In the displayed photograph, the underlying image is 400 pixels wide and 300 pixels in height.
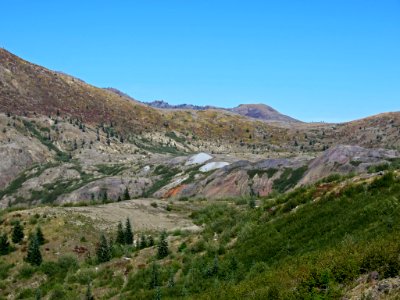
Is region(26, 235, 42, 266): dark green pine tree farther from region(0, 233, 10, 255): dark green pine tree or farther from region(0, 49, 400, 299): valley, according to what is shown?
region(0, 233, 10, 255): dark green pine tree

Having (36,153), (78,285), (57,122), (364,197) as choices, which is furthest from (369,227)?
(57,122)

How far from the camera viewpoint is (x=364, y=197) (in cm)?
1998

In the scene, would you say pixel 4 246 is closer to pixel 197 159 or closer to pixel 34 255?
pixel 34 255

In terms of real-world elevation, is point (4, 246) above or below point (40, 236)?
below

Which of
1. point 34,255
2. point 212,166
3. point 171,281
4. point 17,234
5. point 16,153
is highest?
point 16,153

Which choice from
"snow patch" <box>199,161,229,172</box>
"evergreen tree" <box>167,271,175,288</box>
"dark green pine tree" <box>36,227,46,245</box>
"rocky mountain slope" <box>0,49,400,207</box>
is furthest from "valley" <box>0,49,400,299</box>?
"dark green pine tree" <box>36,227,46,245</box>

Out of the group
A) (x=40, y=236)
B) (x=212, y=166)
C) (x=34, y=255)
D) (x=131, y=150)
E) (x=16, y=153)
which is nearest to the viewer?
(x=34, y=255)

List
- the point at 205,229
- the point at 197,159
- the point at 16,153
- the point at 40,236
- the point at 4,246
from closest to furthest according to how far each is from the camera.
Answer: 1. the point at 205,229
2. the point at 4,246
3. the point at 40,236
4. the point at 197,159
5. the point at 16,153

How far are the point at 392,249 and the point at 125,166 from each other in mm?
105502

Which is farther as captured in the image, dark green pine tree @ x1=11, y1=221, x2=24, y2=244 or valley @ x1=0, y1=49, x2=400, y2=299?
dark green pine tree @ x1=11, y1=221, x2=24, y2=244

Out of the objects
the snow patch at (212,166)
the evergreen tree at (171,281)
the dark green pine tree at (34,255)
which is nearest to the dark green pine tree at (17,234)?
the dark green pine tree at (34,255)

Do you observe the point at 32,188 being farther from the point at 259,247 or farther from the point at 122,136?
the point at 259,247

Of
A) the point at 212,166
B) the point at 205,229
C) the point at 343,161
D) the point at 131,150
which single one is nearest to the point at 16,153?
the point at 131,150

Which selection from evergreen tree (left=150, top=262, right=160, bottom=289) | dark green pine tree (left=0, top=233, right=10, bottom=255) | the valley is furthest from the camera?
dark green pine tree (left=0, top=233, right=10, bottom=255)
